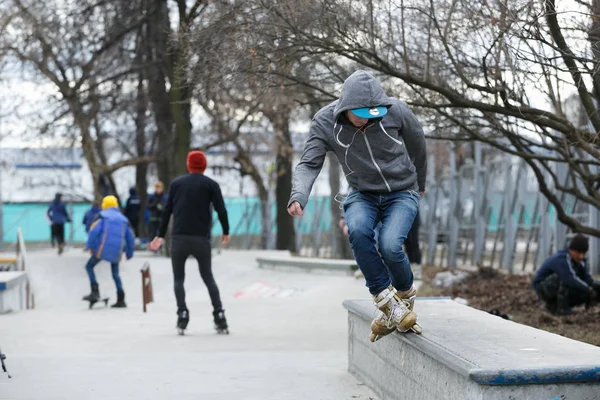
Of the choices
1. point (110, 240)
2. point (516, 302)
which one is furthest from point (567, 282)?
point (110, 240)

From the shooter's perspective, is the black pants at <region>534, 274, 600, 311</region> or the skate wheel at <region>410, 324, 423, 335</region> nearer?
the skate wheel at <region>410, 324, 423, 335</region>

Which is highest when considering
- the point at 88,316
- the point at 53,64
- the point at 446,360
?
the point at 53,64

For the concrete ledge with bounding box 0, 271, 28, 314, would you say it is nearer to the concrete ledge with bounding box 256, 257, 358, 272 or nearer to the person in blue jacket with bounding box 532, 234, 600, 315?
the concrete ledge with bounding box 256, 257, 358, 272

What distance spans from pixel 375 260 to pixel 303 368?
7.82 feet

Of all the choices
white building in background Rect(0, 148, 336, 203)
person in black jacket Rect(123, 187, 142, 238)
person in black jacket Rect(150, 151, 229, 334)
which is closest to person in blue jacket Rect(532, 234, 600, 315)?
person in black jacket Rect(150, 151, 229, 334)

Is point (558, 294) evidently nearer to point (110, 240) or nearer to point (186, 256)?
point (186, 256)

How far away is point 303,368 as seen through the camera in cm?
796

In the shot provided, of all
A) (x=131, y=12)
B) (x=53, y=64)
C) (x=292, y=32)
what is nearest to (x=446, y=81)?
(x=292, y=32)

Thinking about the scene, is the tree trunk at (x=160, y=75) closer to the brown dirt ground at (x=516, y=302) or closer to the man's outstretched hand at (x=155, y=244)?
the brown dirt ground at (x=516, y=302)

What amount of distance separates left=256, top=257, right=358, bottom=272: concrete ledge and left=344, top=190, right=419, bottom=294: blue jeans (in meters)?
11.8

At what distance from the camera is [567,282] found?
10727 millimetres

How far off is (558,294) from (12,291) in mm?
7861

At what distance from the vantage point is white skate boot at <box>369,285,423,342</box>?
225 inches

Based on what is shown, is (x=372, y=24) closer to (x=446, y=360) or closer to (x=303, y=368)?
(x=303, y=368)
